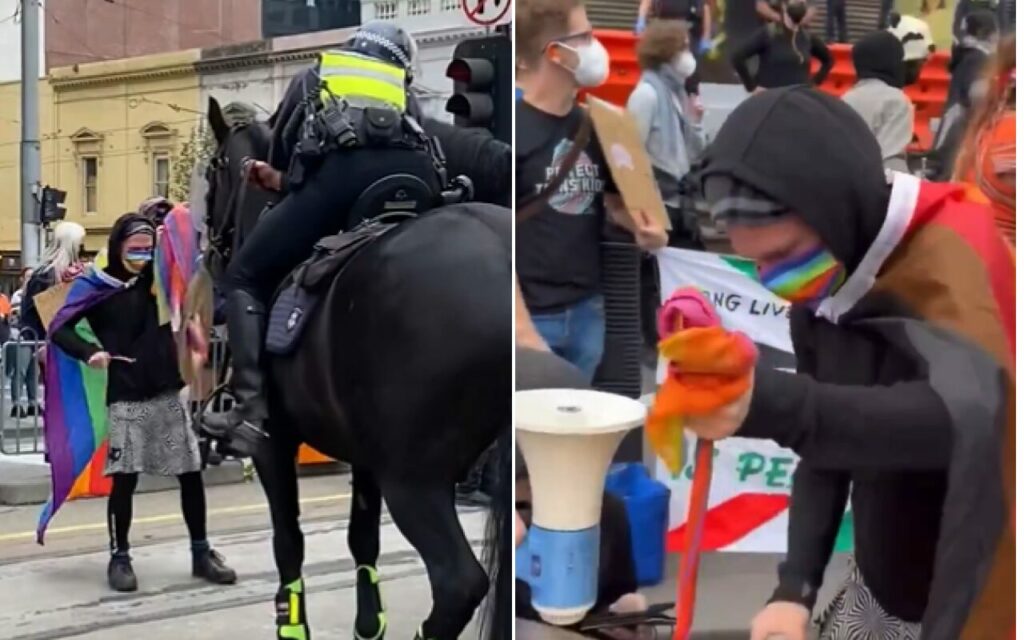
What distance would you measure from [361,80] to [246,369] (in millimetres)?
1042

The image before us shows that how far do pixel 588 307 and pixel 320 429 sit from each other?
2703 mm

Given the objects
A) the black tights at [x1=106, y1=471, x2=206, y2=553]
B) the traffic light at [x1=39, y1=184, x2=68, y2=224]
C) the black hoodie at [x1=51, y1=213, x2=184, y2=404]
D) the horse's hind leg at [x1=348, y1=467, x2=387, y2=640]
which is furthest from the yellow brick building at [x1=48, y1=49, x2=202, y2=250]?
the horse's hind leg at [x1=348, y1=467, x2=387, y2=640]

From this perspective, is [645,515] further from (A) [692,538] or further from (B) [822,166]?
(B) [822,166]

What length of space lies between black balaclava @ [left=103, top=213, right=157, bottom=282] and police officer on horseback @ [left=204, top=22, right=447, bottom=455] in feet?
8.15

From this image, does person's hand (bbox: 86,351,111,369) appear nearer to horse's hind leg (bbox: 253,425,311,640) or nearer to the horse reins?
horse's hind leg (bbox: 253,425,311,640)

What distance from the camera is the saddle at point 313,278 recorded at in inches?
175

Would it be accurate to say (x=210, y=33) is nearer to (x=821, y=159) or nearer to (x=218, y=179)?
(x=218, y=179)

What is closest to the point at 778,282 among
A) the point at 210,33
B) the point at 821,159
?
the point at 821,159

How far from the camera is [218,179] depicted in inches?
230

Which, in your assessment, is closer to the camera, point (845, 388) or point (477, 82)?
point (845, 388)

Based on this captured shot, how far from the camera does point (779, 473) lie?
78.0 inches

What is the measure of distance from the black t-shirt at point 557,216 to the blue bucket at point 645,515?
0.27 metres

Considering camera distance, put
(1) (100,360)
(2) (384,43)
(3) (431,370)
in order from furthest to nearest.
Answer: (1) (100,360) → (2) (384,43) → (3) (431,370)

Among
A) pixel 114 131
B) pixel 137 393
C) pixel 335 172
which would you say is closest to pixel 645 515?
pixel 335 172
